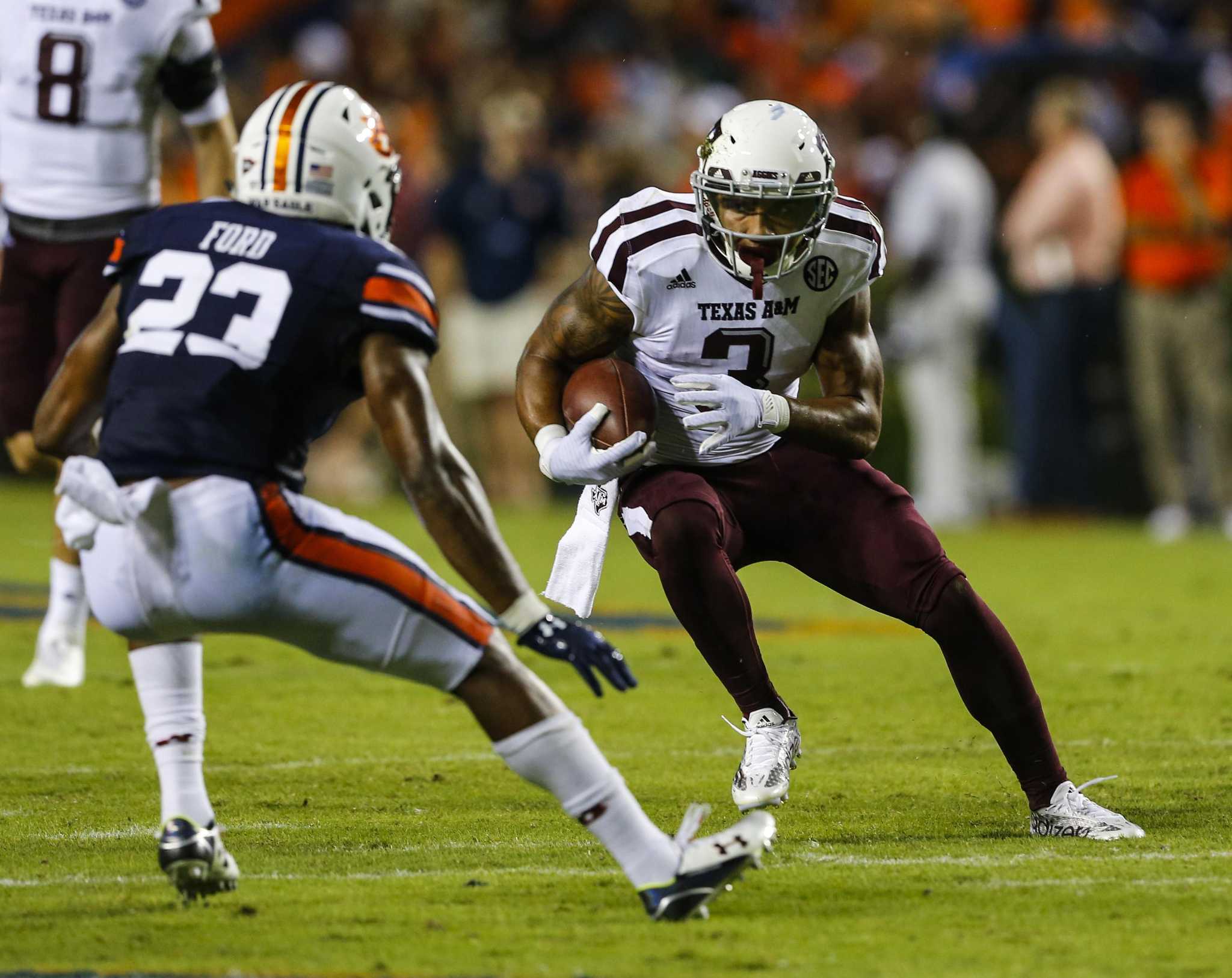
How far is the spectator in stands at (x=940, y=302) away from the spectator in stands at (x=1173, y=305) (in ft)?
2.81

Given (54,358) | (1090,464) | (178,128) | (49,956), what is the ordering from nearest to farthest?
(49,956) < (54,358) < (1090,464) < (178,128)

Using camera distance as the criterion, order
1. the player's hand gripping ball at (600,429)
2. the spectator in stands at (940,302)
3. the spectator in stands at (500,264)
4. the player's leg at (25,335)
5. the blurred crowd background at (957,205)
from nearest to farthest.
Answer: the player's hand gripping ball at (600,429) < the player's leg at (25,335) < the spectator in stands at (940,302) < the blurred crowd background at (957,205) < the spectator in stands at (500,264)

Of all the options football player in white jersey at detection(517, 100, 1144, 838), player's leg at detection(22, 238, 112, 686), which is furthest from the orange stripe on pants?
player's leg at detection(22, 238, 112, 686)

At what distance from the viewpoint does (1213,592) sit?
868 centimetres

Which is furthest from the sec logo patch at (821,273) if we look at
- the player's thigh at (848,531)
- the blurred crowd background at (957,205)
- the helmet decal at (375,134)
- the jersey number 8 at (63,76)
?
the blurred crowd background at (957,205)

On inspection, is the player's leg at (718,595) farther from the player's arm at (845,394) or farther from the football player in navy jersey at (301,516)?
the football player in navy jersey at (301,516)

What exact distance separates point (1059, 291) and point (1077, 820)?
767cm

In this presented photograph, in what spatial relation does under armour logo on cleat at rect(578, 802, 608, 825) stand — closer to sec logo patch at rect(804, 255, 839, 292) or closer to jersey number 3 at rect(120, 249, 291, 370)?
jersey number 3 at rect(120, 249, 291, 370)

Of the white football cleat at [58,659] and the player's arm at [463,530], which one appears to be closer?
the player's arm at [463,530]

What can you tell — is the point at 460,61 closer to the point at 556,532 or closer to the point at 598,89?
the point at 598,89

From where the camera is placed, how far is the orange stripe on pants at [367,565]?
3.34 m

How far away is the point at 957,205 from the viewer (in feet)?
36.2

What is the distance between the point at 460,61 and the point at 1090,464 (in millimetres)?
5235

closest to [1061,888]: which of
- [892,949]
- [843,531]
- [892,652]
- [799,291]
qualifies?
[892,949]
